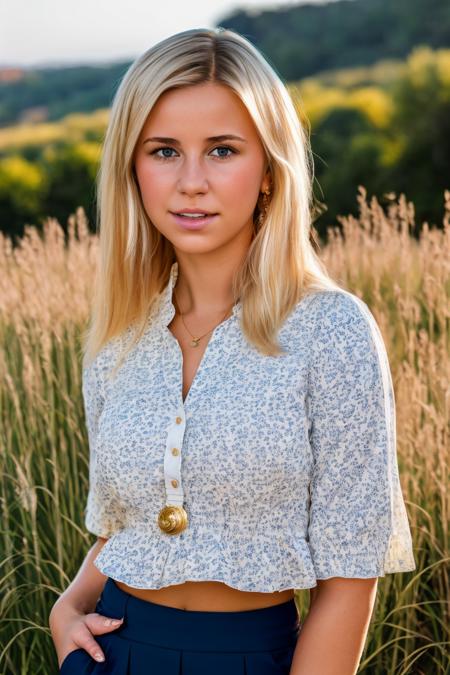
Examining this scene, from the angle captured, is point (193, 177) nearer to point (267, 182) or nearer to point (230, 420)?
point (267, 182)

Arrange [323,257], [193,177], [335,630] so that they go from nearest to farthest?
[335,630], [193,177], [323,257]

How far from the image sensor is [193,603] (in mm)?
1842

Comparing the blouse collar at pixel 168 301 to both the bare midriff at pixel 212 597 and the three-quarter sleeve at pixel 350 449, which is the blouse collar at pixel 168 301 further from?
the bare midriff at pixel 212 597

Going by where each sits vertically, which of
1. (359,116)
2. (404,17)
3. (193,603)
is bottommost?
(193,603)

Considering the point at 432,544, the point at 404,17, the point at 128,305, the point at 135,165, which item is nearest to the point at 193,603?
the point at 128,305

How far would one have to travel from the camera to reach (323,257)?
14.2 ft

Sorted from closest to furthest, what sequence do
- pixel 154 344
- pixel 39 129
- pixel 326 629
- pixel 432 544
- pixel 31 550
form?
1. pixel 326 629
2. pixel 154 344
3. pixel 432 544
4. pixel 31 550
5. pixel 39 129

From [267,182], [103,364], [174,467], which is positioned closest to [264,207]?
[267,182]

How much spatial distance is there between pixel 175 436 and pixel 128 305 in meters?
0.47

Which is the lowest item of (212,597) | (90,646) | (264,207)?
(90,646)

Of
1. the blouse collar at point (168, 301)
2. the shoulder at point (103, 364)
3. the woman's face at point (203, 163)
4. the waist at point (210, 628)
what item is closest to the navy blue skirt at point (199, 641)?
the waist at point (210, 628)

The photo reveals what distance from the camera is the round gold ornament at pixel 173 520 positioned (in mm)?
1824

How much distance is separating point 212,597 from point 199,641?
8cm

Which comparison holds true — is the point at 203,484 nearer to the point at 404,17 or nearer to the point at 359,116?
the point at 359,116
